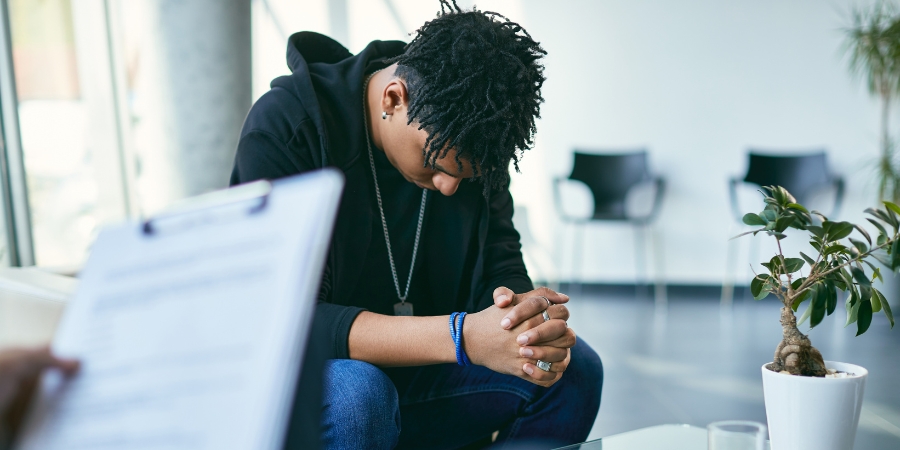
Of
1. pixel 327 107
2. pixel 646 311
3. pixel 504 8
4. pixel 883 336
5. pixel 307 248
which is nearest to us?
pixel 307 248

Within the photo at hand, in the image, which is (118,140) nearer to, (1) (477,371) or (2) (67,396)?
(1) (477,371)

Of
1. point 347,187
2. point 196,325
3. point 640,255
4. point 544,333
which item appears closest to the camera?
point 196,325

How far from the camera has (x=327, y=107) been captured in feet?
4.36

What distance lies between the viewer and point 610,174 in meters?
4.67

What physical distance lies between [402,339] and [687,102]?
4.05 meters

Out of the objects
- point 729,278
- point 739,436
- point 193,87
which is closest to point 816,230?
point 739,436

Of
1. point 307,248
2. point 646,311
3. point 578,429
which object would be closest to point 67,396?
point 307,248

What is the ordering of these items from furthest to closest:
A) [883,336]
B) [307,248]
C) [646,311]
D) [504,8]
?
[504,8] < [646,311] < [883,336] < [307,248]

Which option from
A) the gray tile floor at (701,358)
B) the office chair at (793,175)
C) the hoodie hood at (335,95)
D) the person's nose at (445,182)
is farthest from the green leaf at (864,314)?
the office chair at (793,175)

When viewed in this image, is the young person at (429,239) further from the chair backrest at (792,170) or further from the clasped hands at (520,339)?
the chair backrest at (792,170)

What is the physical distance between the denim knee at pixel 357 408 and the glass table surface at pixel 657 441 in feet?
0.90

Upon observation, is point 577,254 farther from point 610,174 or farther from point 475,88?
point 475,88

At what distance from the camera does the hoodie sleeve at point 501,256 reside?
4.80 feet

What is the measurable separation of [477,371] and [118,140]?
3.94 metres
